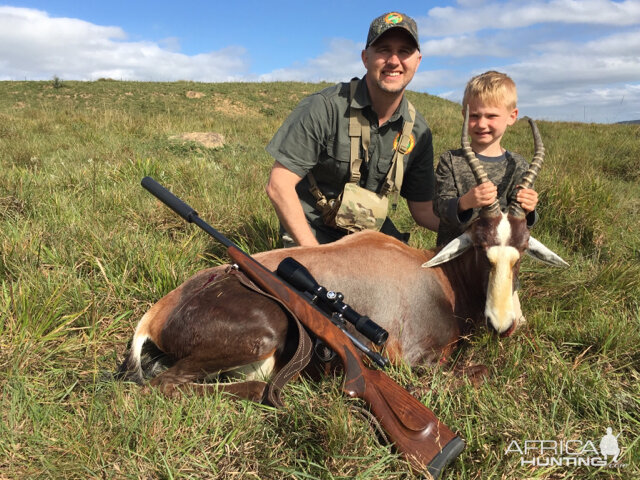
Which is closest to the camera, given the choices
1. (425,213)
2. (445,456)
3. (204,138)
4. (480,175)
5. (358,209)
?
(445,456)

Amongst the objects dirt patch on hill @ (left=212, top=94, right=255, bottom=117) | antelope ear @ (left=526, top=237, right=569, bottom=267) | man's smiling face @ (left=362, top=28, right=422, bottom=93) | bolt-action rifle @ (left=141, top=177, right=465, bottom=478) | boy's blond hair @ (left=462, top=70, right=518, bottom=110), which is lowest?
bolt-action rifle @ (left=141, top=177, right=465, bottom=478)

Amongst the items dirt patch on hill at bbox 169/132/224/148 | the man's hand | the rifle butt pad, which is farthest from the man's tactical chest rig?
dirt patch on hill at bbox 169/132/224/148

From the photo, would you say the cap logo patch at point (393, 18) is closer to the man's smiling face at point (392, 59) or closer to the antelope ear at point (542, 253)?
the man's smiling face at point (392, 59)

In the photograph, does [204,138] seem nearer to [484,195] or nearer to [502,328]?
[484,195]

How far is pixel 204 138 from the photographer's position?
29.8ft

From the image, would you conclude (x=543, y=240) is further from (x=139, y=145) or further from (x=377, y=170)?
(x=139, y=145)

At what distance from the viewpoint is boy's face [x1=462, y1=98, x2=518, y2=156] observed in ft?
11.9

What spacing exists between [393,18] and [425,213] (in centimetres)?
195

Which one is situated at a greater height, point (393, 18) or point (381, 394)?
point (393, 18)

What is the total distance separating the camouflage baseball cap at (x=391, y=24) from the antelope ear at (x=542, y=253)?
1973mm

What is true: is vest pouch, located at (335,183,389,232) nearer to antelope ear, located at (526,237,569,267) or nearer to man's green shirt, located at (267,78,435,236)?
man's green shirt, located at (267,78,435,236)

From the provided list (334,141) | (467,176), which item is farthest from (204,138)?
(467,176)

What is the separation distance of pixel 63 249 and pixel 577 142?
37.4 ft

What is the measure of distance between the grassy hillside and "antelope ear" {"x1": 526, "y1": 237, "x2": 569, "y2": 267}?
1.51 ft
